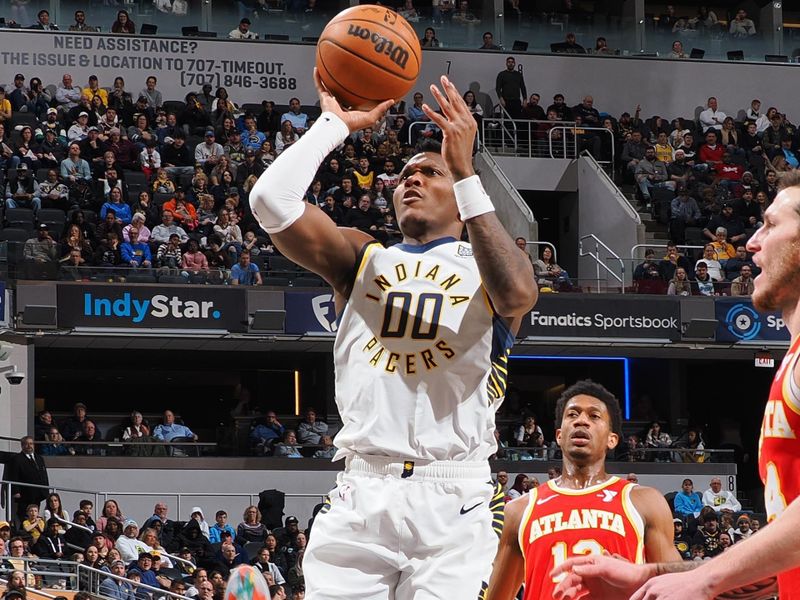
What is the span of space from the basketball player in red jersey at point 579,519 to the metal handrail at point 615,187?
1813 cm

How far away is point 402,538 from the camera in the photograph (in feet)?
15.2

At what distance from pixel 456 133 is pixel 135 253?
50.4ft

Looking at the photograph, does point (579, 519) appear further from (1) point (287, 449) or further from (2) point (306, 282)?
(1) point (287, 449)

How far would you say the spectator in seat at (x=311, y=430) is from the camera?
20656 millimetres

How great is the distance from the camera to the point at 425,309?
15.8 ft

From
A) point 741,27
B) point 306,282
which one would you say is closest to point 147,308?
point 306,282

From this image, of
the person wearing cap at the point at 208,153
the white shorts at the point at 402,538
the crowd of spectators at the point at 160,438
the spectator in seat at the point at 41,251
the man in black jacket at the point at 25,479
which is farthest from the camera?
the person wearing cap at the point at 208,153

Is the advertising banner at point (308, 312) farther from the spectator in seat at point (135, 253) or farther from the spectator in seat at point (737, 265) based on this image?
the spectator in seat at point (737, 265)

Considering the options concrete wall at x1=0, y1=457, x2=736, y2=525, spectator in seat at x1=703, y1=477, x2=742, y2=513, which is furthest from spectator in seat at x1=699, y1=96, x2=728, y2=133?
concrete wall at x1=0, y1=457, x2=736, y2=525

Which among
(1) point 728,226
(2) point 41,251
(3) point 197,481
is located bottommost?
(3) point 197,481

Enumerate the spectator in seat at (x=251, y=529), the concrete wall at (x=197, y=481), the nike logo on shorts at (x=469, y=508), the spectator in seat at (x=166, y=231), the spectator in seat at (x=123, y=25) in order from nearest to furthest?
the nike logo on shorts at (x=469, y=508), the spectator in seat at (x=251, y=529), the concrete wall at (x=197, y=481), the spectator in seat at (x=166, y=231), the spectator in seat at (x=123, y=25)

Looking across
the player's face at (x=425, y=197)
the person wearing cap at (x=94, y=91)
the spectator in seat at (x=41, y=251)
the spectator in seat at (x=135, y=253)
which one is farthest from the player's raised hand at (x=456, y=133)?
the person wearing cap at (x=94, y=91)

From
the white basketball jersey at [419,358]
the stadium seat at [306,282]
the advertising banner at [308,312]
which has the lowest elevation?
the white basketball jersey at [419,358]

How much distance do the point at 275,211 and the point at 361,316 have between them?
1.62 ft
